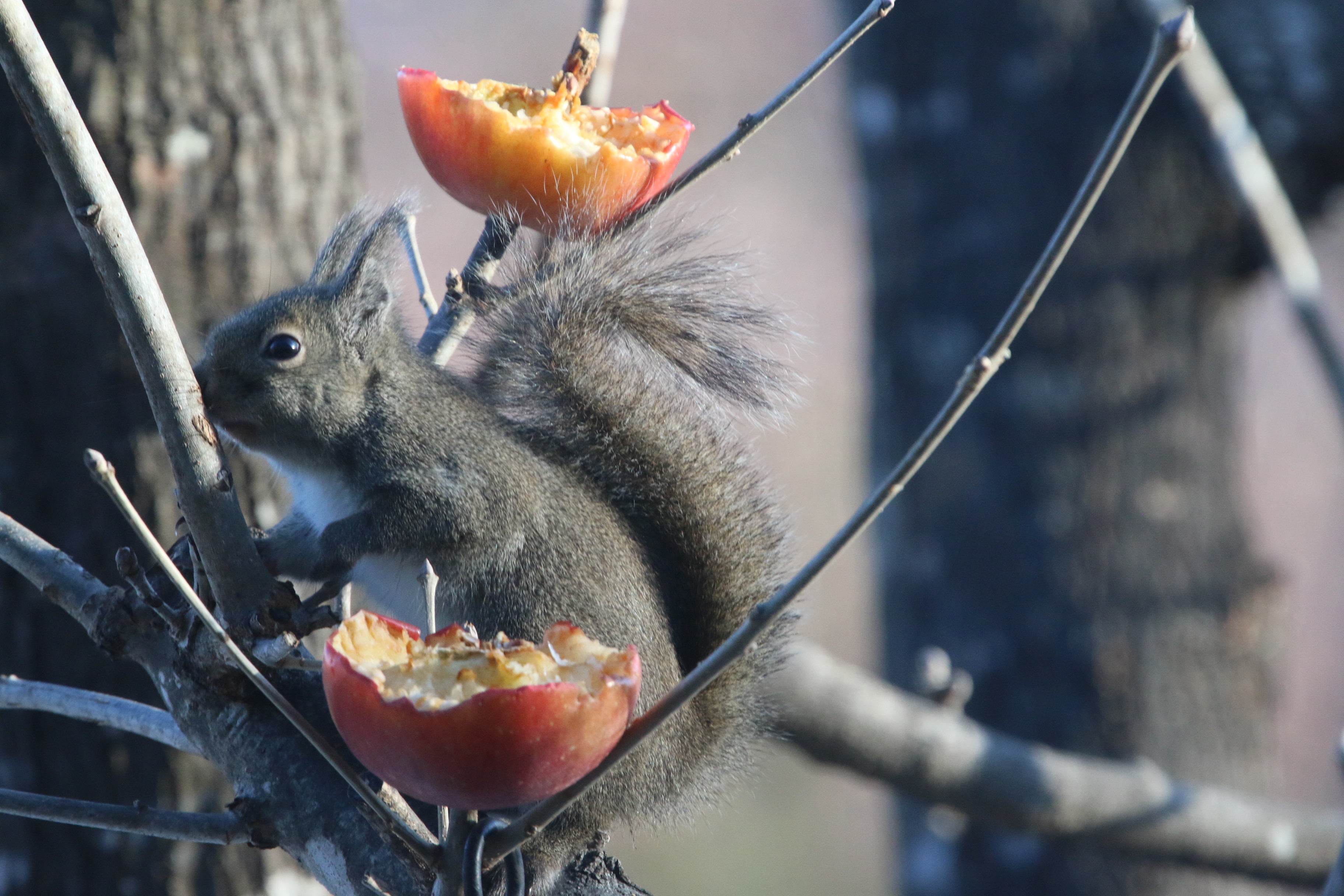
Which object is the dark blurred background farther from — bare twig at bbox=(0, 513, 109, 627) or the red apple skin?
bare twig at bbox=(0, 513, 109, 627)

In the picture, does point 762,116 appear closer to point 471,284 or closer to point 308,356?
point 471,284

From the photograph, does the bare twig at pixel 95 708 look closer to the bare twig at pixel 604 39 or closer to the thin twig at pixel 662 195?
the thin twig at pixel 662 195

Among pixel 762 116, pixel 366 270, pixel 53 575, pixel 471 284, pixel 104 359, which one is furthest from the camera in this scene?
pixel 104 359

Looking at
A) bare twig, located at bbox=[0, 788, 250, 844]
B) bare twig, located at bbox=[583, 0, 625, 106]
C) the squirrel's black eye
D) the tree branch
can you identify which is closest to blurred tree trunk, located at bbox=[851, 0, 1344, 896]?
bare twig, located at bbox=[583, 0, 625, 106]

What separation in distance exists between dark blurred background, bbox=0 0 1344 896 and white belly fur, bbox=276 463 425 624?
1.27ft

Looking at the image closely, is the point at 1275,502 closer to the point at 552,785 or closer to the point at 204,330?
the point at 204,330

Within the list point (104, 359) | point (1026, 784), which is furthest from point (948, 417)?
point (1026, 784)

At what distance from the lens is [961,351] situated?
3270 mm

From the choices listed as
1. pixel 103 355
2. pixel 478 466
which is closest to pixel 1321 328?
pixel 478 466

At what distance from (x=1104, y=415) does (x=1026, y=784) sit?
121 cm

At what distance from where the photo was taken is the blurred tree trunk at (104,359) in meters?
1.93

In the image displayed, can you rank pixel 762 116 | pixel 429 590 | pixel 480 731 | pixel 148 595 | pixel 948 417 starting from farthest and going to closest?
pixel 762 116
pixel 148 595
pixel 429 590
pixel 480 731
pixel 948 417

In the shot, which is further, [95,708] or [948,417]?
[95,708]

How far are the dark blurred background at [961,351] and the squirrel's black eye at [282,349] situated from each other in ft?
0.83
